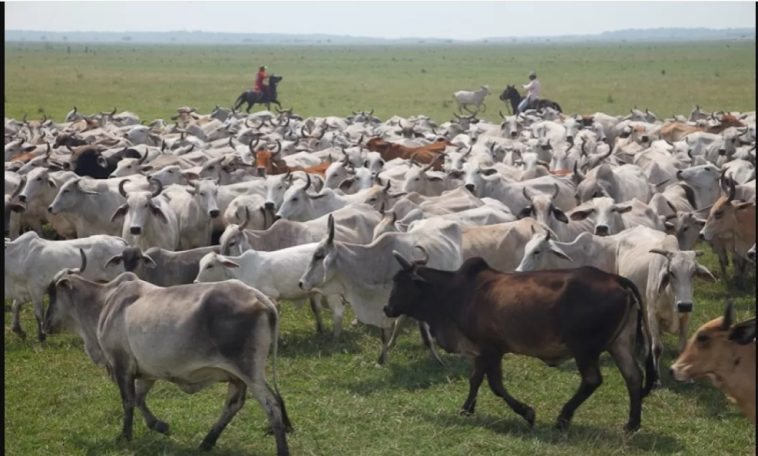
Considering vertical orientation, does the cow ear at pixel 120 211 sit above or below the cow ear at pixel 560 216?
below

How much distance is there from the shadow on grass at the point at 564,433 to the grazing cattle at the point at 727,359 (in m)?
1.13

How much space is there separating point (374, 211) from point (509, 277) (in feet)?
13.0

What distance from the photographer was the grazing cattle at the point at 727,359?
5.94 metres

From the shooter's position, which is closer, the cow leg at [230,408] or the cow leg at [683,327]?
the cow leg at [230,408]

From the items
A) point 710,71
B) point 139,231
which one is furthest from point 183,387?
point 710,71

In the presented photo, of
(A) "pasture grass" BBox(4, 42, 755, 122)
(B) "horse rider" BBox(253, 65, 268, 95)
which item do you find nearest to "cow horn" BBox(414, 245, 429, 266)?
(A) "pasture grass" BBox(4, 42, 755, 122)

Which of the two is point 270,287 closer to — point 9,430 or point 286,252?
point 286,252

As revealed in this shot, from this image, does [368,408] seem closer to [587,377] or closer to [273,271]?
[587,377]

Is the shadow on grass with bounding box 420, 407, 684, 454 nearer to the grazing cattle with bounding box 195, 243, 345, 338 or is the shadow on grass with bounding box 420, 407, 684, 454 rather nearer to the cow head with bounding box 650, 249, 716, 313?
the cow head with bounding box 650, 249, 716, 313

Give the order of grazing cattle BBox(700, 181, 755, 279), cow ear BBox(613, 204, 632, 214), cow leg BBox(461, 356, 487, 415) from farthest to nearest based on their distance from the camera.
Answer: grazing cattle BBox(700, 181, 755, 279)
cow ear BBox(613, 204, 632, 214)
cow leg BBox(461, 356, 487, 415)

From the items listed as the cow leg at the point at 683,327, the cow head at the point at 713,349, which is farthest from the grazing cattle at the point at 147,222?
the cow head at the point at 713,349

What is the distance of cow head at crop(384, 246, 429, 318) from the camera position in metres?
8.26

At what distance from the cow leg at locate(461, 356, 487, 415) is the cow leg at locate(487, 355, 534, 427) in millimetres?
55

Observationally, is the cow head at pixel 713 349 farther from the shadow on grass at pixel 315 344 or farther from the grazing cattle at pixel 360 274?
the shadow on grass at pixel 315 344
